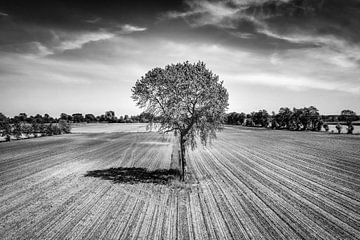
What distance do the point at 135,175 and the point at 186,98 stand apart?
40.7 ft

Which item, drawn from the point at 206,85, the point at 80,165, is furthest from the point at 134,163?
the point at 206,85

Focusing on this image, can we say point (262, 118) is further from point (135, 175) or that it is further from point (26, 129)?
point (135, 175)

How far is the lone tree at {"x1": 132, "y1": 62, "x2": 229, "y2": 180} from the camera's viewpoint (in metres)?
26.7

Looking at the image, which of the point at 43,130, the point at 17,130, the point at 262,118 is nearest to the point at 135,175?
the point at 17,130

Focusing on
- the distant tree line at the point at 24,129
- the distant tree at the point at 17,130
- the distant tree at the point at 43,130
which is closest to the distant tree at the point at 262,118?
the distant tree line at the point at 24,129

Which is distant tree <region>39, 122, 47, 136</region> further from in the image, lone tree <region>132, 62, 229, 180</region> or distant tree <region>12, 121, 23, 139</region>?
lone tree <region>132, 62, 229, 180</region>

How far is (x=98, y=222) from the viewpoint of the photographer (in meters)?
17.0

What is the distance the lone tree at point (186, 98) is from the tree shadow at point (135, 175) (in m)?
5.28

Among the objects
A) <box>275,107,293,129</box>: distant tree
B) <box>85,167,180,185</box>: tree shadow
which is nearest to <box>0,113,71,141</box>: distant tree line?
<box>85,167,180,185</box>: tree shadow

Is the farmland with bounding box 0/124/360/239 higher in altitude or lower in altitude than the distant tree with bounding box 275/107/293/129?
lower

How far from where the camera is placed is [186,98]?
2692 cm

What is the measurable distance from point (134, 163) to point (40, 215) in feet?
69.2

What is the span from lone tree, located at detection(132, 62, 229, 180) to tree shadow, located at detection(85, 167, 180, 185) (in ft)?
17.3

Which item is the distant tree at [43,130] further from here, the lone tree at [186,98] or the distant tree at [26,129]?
the lone tree at [186,98]
